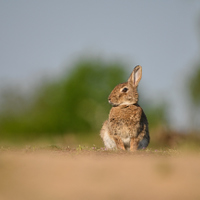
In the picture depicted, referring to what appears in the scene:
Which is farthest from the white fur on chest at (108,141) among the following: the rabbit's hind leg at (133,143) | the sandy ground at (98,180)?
the sandy ground at (98,180)

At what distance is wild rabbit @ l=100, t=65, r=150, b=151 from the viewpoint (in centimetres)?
1025

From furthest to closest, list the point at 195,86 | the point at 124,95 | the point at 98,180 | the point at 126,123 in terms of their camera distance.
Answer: the point at 195,86 → the point at 124,95 → the point at 126,123 → the point at 98,180

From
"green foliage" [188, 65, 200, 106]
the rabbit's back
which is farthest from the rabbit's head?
"green foliage" [188, 65, 200, 106]

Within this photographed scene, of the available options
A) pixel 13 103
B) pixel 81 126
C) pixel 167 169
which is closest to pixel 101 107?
pixel 81 126

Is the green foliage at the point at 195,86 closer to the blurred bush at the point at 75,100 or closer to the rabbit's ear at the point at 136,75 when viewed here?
the blurred bush at the point at 75,100

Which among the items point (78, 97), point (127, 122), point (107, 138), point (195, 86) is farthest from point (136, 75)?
point (78, 97)

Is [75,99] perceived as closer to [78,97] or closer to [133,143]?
[78,97]

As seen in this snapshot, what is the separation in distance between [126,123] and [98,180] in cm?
473

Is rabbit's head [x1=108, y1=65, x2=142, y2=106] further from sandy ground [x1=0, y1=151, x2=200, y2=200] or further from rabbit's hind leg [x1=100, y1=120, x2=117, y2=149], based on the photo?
sandy ground [x1=0, y1=151, x2=200, y2=200]

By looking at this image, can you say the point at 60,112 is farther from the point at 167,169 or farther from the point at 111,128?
the point at 167,169

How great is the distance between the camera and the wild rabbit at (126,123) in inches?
404

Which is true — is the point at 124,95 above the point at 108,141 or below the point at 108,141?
above

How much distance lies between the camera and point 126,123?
33.6 ft

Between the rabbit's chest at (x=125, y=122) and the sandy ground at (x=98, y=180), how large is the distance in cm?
363
